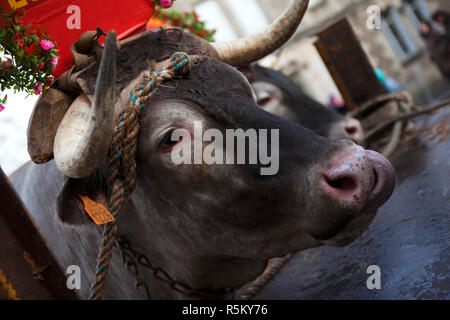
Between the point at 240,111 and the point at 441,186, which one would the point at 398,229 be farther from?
the point at 240,111

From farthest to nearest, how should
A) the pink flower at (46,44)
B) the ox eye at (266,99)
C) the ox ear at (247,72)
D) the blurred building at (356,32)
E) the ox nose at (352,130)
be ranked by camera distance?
1. the blurred building at (356,32)
2. the ox eye at (266,99)
3. the ox nose at (352,130)
4. the ox ear at (247,72)
5. the pink flower at (46,44)

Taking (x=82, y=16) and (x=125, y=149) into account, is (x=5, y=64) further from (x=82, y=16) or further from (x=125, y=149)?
(x=125, y=149)

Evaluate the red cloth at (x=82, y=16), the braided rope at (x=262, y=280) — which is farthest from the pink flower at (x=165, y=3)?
the braided rope at (x=262, y=280)

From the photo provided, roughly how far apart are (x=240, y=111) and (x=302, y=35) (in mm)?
20788

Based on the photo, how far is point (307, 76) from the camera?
2239cm

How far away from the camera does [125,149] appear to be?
240 cm

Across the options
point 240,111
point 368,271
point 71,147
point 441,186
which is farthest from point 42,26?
point 441,186

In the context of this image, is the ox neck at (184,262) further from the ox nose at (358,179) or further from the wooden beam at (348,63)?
the wooden beam at (348,63)

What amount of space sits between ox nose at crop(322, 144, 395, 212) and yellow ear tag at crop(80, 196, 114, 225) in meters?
1.01

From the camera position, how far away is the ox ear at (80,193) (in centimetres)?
260

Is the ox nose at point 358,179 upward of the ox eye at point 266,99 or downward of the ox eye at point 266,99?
downward

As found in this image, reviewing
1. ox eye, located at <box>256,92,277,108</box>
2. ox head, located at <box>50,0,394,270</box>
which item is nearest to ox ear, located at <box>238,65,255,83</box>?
ox head, located at <box>50,0,394,270</box>

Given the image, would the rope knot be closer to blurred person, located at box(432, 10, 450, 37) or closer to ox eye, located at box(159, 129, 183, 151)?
ox eye, located at box(159, 129, 183, 151)

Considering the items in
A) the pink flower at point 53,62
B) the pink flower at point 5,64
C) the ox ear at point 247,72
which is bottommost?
the ox ear at point 247,72
